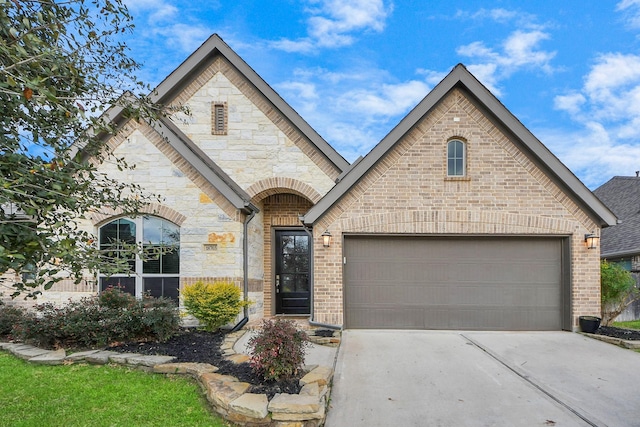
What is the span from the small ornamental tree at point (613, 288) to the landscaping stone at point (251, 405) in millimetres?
8799

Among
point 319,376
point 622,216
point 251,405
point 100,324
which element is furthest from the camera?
point 622,216

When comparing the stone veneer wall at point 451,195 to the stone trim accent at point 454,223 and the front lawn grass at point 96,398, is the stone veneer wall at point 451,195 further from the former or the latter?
the front lawn grass at point 96,398

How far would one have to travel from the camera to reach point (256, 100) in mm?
11055

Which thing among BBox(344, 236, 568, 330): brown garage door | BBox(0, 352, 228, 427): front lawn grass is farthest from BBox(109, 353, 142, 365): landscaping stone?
BBox(344, 236, 568, 330): brown garage door

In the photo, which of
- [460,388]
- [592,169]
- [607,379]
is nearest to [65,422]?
[460,388]

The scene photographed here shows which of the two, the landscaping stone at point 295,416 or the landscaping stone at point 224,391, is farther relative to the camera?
the landscaping stone at point 224,391

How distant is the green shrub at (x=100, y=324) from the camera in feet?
22.5

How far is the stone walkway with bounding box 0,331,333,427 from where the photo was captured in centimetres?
421

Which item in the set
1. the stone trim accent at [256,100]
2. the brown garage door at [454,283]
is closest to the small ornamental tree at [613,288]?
the brown garage door at [454,283]

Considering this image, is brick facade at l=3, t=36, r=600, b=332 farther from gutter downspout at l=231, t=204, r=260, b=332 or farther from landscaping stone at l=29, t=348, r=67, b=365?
landscaping stone at l=29, t=348, r=67, b=365

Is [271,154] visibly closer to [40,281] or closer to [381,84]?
[40,281]

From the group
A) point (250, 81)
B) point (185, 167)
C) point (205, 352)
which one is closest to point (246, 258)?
point (185, 167)

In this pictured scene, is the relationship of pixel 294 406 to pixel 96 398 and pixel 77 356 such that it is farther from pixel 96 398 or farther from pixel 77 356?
pixel 77 356

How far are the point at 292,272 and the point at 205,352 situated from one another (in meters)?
5.38
